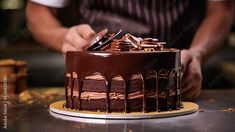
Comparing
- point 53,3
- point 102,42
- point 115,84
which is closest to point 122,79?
point 115,84

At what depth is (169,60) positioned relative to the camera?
1411 mm

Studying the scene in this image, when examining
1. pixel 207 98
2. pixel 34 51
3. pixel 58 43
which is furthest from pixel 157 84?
pixel 34 51

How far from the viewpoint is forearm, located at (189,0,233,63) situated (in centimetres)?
212

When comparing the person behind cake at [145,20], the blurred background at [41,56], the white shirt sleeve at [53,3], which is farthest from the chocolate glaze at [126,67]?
the blurred background at [41,56]

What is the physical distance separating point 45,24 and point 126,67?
0.90 meters

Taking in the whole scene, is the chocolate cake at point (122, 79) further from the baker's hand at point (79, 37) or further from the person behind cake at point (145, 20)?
the person behind cake at point (145, 20)

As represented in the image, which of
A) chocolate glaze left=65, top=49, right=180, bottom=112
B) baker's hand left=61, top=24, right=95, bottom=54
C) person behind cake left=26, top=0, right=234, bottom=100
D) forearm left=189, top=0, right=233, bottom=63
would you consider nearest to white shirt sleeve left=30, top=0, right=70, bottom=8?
person behind cake left=26, top=0, right=234, bottom=100

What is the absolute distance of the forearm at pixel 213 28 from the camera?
83.3 inches

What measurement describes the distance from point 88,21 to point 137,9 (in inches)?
9.4

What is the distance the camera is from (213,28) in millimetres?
2197

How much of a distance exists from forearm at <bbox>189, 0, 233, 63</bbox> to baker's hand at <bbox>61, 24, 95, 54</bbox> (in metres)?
0.62

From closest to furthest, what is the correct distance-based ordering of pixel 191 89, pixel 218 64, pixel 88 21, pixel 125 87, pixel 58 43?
1. pixel 125 87
2. pixel 191 89
3. pixel 58 43
4. pixel 88 21
5. pixel 218 64

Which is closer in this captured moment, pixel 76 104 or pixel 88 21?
pixel 76 104

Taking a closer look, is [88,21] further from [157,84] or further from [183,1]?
[157,84]
